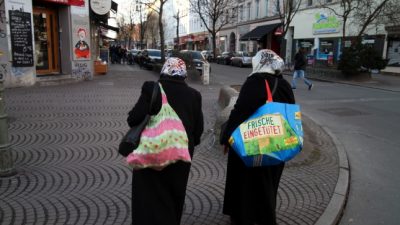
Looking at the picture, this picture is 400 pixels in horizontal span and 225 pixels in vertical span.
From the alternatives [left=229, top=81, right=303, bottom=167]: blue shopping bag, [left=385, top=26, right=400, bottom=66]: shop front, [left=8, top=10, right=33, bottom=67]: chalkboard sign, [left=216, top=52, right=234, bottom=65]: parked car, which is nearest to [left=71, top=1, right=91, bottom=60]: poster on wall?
[left=8, top=10, right=33, bottom=67]: chalkboard sign

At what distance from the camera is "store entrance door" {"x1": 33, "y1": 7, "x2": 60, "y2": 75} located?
15.8m

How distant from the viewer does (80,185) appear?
4.89 meters

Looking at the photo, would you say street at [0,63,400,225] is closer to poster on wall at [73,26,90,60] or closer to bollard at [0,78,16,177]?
bollard at [0,78,16,177]

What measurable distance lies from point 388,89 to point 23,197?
1670 cm

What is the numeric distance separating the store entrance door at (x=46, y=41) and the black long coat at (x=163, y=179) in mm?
13931

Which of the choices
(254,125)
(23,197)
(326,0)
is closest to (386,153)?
(254,125)

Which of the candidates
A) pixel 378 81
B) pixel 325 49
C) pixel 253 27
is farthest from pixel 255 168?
pixel 253 27

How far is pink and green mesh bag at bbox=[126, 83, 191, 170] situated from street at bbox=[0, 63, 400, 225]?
3.86 feet

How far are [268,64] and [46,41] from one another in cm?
1439

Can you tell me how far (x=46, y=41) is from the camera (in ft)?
53.3

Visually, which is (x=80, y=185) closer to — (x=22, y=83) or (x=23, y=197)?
(x=23, y=197)

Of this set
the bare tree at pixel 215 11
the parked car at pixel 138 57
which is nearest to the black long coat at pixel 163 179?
the parked car at pixel 138 57

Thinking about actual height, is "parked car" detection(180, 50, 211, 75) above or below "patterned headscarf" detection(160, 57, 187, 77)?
below

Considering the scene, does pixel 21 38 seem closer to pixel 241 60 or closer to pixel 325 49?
pixel 241 60
